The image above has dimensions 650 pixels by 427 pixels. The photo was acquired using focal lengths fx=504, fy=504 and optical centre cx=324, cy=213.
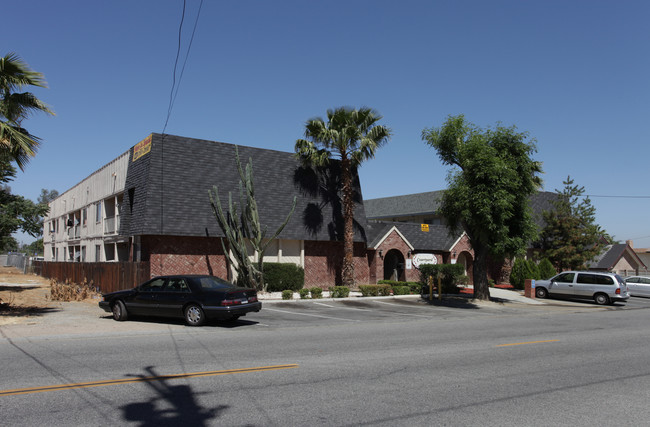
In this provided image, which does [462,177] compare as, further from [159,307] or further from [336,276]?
[159,307]

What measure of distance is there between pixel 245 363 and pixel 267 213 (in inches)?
719

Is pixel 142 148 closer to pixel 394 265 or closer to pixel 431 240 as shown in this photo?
pixel 394 265

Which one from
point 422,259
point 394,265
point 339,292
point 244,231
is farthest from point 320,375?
point 394,265

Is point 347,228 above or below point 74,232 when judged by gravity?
below

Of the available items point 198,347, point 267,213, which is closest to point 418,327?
point 198,347

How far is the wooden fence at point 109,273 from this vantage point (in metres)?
22.1

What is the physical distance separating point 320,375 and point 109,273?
1925 cm

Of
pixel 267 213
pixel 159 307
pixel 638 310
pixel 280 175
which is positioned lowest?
pixel 638 310

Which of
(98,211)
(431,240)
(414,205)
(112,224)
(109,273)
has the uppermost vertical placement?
(414,205)

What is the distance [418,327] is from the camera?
14.8 m

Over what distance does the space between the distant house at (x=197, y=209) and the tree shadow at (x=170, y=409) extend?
1704 cm

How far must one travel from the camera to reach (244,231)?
994 inches

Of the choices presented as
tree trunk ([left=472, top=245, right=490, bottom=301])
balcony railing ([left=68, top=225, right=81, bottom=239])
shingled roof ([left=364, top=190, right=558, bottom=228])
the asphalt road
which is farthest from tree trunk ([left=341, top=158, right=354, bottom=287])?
balcony railing ([left=68, top=225, right=81, bottom=239])

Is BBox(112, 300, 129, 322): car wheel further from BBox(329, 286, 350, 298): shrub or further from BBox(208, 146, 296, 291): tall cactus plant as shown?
BBox(329, 286, 350, 298): shrub
